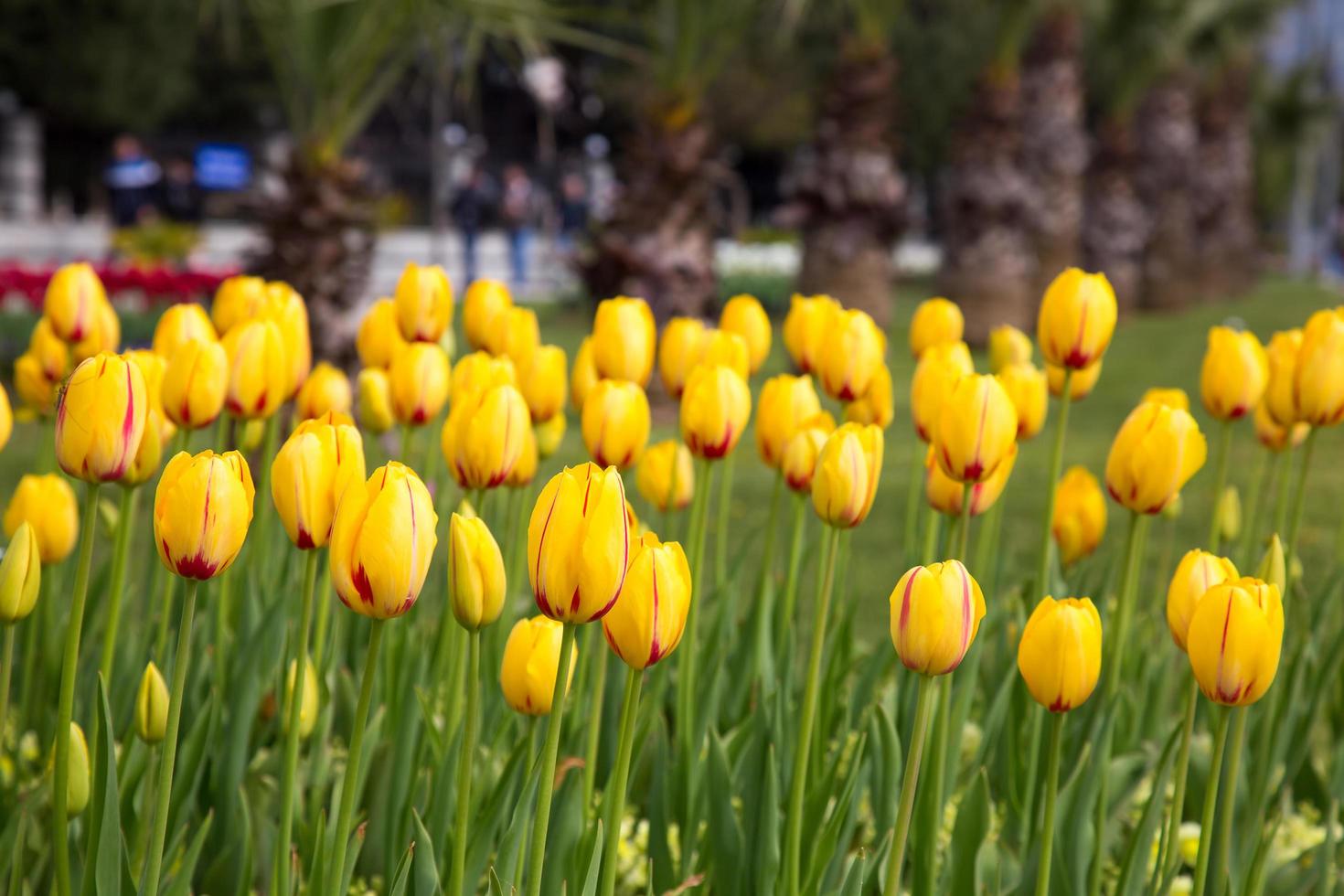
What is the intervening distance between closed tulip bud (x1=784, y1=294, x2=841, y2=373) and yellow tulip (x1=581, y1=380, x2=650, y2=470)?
0.48m

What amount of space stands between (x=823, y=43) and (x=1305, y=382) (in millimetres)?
30408

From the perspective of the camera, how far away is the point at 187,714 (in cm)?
236

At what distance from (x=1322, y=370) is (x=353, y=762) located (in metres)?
1.45

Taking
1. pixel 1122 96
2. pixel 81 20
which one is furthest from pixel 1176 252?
pixel 81 20

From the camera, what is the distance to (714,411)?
211 cm

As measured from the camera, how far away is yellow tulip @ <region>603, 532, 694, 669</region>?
1429 mm

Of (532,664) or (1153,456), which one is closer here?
(532,664)

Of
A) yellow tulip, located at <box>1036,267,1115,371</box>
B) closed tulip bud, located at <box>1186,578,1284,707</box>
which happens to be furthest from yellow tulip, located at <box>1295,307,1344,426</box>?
closed tulip bud, located at <box>1186,578,1284,707</box>

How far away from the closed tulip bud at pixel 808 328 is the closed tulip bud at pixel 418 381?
56 cm

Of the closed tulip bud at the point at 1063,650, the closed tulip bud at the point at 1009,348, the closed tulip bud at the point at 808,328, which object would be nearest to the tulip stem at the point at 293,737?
the closed tulip bud at the point at 1063,650

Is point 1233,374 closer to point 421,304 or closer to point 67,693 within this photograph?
point 421,304

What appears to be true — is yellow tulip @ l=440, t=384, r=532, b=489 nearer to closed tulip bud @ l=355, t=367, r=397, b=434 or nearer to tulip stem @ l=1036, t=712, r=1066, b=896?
tulip stem @ l=1036, t=712, r=1066, b=896

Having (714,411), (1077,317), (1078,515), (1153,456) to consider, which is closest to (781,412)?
(714,411)

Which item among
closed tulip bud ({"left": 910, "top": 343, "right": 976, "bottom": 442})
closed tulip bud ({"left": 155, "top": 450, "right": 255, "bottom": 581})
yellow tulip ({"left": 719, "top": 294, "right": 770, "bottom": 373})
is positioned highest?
yellow tulip ({"left": 719, "top": 294, "right": 770, "bottom": 373})
